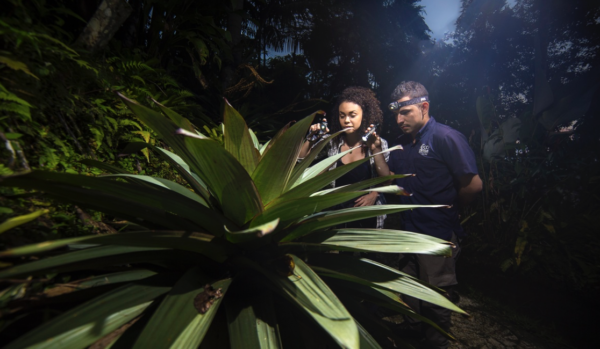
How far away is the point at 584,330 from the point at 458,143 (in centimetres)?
289

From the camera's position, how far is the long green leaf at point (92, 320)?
508 mm

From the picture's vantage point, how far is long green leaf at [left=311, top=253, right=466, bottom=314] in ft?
2.74

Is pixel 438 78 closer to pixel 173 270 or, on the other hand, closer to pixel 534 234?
pixel 534 234

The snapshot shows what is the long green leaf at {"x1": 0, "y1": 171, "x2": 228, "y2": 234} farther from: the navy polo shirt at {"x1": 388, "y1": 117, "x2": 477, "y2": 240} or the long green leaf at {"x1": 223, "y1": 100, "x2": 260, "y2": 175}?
the navy polo shirt at {"x1": 388, "y1": 117, "x2": 477, "y2": 240}

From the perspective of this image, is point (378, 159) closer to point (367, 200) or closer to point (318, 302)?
point (367, 200)

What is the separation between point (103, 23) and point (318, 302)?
2.42 m

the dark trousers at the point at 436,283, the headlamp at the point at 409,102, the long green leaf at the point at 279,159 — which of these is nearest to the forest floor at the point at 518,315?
the dark trousers at the point at 436,283

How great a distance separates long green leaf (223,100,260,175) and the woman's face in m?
2.08

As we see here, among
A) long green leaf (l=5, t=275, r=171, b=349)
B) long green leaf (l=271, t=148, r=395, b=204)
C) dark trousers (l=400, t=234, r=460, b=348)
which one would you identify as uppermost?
long green leaf (l=271, t=148, r=395, b=204)

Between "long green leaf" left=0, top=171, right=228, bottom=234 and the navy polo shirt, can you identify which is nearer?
"long green leaf" left=0, top=171, right=228, bottom=234

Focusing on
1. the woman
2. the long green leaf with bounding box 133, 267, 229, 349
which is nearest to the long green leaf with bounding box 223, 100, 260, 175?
the long green leaf with bounding box 133, 267, 229, 349

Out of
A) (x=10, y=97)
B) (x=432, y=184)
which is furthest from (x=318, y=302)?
(x=432, y=184)

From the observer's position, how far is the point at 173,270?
809mm

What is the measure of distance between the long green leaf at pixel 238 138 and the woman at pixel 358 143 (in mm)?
1476
